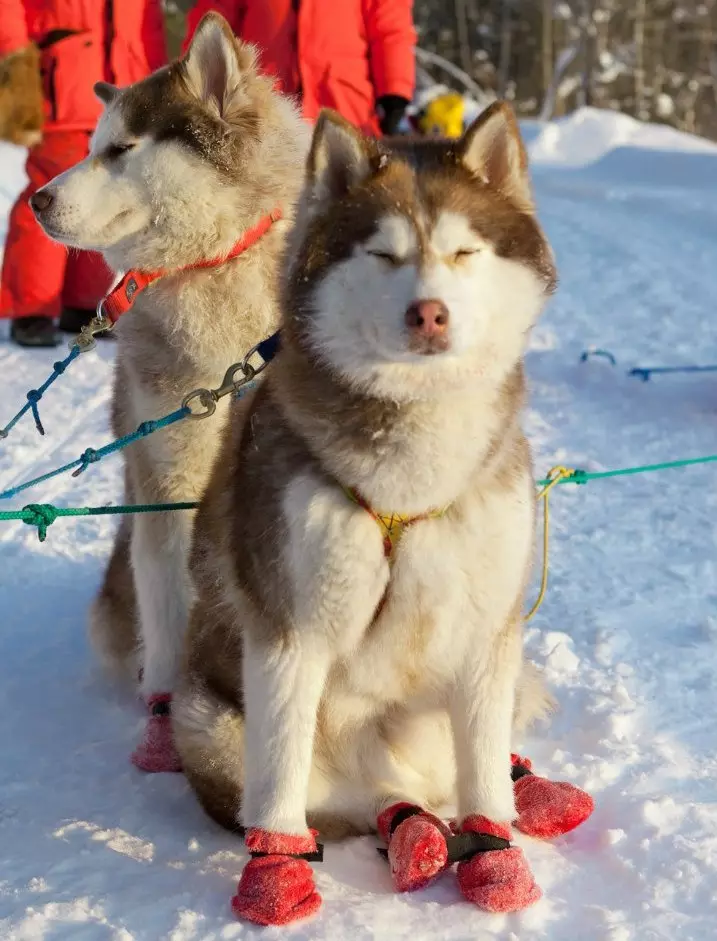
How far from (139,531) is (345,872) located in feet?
3.72

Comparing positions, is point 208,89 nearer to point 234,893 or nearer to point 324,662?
point 324,662

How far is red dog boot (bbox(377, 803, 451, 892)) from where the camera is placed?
2184 mm

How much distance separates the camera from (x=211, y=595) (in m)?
2.46

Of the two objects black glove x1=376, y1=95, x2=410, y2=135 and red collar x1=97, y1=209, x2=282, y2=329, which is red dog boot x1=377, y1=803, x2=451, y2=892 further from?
black glove x1=376, y1=95, x2=410, y2=135

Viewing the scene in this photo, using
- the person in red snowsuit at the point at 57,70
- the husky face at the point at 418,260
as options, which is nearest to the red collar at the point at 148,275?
the husky face at the point at 418,260

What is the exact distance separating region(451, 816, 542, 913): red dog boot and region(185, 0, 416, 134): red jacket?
162 inches

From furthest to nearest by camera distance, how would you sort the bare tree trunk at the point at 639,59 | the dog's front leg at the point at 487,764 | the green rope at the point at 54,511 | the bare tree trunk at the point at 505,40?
the bare tree trunk at the point at 505,40 → the bare tree trunk at the point at 639,59 → the green rope at the point at 54,511 → the dog's front leg at the point at 487,764

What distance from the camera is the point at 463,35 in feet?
91.3

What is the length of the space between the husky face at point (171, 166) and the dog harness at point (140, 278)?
37 millimetres

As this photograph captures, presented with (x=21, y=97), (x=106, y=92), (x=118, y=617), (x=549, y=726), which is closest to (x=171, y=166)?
(x=106, y=92)

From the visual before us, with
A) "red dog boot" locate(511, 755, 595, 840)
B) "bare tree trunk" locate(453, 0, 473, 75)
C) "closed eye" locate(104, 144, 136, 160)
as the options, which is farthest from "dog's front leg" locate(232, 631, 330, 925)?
"bare tree trunk" locate(453, 0, 473, 75)

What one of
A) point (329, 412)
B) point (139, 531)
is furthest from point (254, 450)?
point (139, 531)

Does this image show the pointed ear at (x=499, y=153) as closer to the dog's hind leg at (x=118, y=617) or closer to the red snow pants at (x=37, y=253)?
the dog's hind leg at (x=118, y=617)

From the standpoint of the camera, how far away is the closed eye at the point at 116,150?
2740 mm
